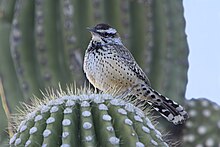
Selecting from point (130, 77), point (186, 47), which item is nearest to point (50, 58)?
point (130, 77)

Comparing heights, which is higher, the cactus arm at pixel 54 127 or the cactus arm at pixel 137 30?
the cactus arm at pixel 54 127

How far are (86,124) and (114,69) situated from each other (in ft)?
5.98

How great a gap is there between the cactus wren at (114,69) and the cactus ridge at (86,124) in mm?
1471

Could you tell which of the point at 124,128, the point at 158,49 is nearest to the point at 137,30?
the point at 158,49

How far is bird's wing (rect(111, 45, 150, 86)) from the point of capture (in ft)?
12.1

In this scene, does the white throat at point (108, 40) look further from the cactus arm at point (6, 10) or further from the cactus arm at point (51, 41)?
the cactus arm at point (6, 10)

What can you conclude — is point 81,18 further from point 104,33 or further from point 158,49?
point 158,49

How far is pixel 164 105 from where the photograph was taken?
11.7 ft

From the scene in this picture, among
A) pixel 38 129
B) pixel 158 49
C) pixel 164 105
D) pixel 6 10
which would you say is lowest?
A: pixel 164 105

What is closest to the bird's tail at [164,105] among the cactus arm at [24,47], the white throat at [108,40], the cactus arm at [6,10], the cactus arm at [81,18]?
the white throat at [108,40]

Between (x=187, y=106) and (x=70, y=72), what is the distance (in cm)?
69

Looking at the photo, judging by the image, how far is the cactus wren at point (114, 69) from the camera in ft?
11.9

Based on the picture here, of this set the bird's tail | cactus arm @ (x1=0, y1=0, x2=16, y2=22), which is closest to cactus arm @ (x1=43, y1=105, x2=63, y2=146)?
the bird's tail

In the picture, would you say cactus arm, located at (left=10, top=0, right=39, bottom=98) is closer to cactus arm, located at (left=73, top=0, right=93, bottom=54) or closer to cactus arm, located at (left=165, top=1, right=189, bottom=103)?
cactus arm, located at (left=73, top=0, right=93, bottom=54)
